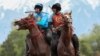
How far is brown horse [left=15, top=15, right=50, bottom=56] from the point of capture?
19328 mm

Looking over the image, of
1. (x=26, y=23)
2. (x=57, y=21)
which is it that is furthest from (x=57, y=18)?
(x=26, y=23)

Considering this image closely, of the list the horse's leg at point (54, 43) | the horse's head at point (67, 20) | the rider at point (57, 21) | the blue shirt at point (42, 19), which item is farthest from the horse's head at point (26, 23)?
the horse's head at point (67, 20)

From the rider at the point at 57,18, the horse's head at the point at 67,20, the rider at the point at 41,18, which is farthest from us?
the rider at the point at 41,18

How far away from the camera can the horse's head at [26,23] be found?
62.6 feet

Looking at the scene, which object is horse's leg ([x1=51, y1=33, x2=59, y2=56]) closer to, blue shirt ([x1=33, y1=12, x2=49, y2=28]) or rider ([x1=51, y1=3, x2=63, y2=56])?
rider ([x1=51, y1=3, x2=63, y2=56])

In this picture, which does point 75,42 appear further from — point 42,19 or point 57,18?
point 42,19

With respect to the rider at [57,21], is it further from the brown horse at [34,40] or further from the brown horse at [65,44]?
the brown horse at [34,40]

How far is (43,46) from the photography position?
1973cm

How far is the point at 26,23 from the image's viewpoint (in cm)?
1928

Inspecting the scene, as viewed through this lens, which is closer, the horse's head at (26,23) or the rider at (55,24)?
the rider at (55,24)

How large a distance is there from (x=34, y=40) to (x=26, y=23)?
77cm

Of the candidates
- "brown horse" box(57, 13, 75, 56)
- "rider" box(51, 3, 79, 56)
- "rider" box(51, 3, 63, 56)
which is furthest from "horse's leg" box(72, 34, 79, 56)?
"rider" box(51, 3, 63, 56)

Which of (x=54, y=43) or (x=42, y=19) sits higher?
(x=42, y=19)

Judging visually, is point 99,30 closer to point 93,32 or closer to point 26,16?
point 93,32
